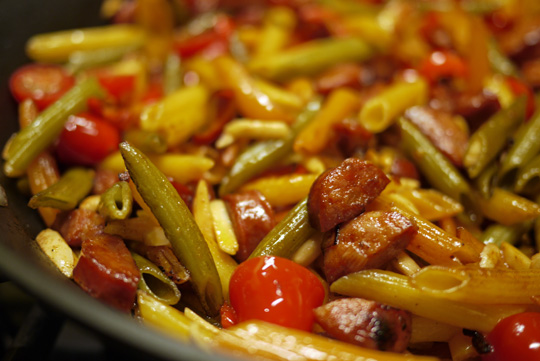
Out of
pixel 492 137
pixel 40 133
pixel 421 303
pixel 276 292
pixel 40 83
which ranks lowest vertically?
pixel 421 303

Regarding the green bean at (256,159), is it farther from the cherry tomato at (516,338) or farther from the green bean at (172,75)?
the cherry tomato at (516,338)

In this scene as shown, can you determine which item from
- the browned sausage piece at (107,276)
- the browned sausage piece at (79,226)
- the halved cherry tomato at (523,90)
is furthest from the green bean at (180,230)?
the halved cherry tomato at (523,90)

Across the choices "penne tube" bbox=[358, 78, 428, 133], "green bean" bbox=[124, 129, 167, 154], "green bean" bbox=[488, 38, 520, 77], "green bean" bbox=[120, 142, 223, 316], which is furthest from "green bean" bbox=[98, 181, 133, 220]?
"green bean" bbox=[488, 38, 520, 77]

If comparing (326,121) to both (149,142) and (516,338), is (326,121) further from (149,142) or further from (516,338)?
(516,338)

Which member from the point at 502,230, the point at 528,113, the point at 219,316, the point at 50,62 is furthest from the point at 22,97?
the point at 528,113

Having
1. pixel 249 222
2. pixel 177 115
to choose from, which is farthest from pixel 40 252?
pixel 177 115

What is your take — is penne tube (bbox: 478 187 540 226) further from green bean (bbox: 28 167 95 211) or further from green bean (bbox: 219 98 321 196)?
green bean (bbox: 28 167 95 211)

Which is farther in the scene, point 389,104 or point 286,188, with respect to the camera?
point 389,104
